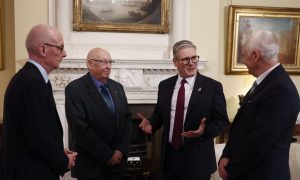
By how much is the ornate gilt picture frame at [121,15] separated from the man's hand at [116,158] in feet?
6.66

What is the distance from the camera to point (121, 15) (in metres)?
4.14

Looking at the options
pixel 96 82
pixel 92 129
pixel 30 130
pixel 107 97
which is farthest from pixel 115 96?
pixel 30 130

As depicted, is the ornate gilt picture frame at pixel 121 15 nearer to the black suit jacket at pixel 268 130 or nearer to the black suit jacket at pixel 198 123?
the black suit jacket at pixel 198 123

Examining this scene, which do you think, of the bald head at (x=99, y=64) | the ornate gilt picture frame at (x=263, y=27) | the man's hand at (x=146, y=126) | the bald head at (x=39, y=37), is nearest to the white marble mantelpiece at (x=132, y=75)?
the ornate gilt picture frame at (x=263, y=27)

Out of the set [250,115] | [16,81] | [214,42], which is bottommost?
[250,115]

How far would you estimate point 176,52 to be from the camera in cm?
251

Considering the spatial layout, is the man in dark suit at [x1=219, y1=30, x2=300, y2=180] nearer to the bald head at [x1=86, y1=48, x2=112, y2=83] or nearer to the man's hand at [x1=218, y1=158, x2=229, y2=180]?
the man's hand at [x1=218, y1=158, x2=229, y2=180]

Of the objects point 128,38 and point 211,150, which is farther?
point 128,38

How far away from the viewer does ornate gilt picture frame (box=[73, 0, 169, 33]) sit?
403 cm

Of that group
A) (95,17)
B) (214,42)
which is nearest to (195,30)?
(214,42)

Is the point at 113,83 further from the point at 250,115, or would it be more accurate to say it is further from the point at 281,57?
the point at 281,57

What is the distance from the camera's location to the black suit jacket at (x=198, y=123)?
229 centimetres

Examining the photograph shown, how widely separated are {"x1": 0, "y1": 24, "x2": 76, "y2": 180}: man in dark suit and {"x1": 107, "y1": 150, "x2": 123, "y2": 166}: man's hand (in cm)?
63

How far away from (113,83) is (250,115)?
45.3 inches
